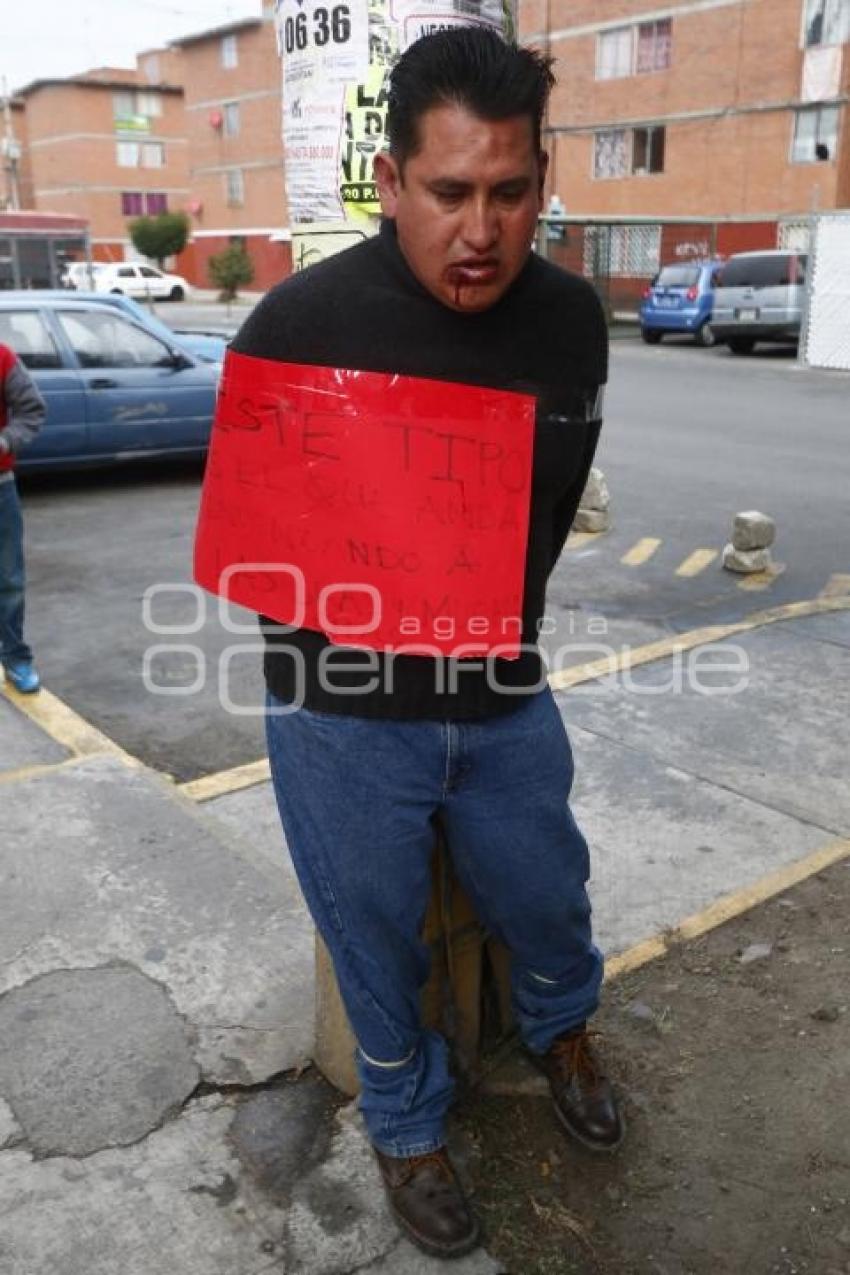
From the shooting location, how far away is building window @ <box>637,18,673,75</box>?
33.1 m

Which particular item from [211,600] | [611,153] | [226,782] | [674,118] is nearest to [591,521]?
[211,600]

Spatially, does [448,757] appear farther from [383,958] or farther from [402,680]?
[383,958]

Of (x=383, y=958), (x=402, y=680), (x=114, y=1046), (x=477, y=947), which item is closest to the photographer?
(x=402, y=680)

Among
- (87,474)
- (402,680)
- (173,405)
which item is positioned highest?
(402,680)

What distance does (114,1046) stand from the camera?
2.64m

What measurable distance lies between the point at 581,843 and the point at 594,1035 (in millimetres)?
683

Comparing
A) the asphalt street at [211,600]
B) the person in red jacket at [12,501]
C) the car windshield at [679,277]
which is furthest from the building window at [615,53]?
the person in red jacket at [12,501]

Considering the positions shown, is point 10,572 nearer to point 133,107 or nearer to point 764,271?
point 764,271

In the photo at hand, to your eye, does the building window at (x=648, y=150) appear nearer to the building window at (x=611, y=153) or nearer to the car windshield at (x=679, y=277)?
the building window at (x=611, y=153)

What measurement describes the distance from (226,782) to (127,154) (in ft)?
208

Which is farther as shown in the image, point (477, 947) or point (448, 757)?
point (477, 947)

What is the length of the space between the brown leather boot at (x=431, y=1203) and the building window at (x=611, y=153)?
36657 mm

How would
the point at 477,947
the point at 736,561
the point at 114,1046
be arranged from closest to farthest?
the point at 477,947, the point at 114,1046, the point at 736,561

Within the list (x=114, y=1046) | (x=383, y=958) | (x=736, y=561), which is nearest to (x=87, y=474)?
(x=736, y=561)
